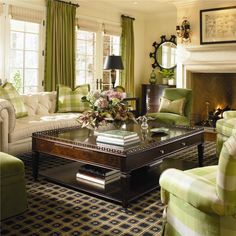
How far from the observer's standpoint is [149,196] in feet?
10.8

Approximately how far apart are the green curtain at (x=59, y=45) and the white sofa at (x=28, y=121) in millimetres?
642

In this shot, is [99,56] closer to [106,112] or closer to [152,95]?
[152,95]

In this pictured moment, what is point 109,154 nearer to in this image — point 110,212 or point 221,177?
point 110,212

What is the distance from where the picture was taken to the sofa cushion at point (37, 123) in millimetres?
4109

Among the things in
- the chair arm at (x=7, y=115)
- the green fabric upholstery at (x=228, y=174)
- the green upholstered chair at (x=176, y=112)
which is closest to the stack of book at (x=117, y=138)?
the chair arm at (x=7, y=115)

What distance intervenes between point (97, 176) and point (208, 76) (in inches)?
175

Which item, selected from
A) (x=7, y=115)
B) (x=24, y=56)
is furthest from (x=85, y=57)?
(x=7, y=115)

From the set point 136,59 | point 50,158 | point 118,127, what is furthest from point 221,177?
point 136,59

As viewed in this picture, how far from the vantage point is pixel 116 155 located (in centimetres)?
292

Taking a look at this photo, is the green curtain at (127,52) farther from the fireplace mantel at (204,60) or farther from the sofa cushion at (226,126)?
the sofa cushion at (226,126)

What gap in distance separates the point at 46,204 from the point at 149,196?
96 centimetres

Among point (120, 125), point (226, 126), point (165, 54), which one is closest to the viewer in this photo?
point (120, 125)

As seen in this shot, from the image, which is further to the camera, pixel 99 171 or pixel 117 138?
pixel 99 171

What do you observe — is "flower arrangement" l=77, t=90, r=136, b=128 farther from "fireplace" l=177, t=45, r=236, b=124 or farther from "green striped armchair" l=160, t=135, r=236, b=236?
"fireplace" l=177, t=45, r=236, b=124
